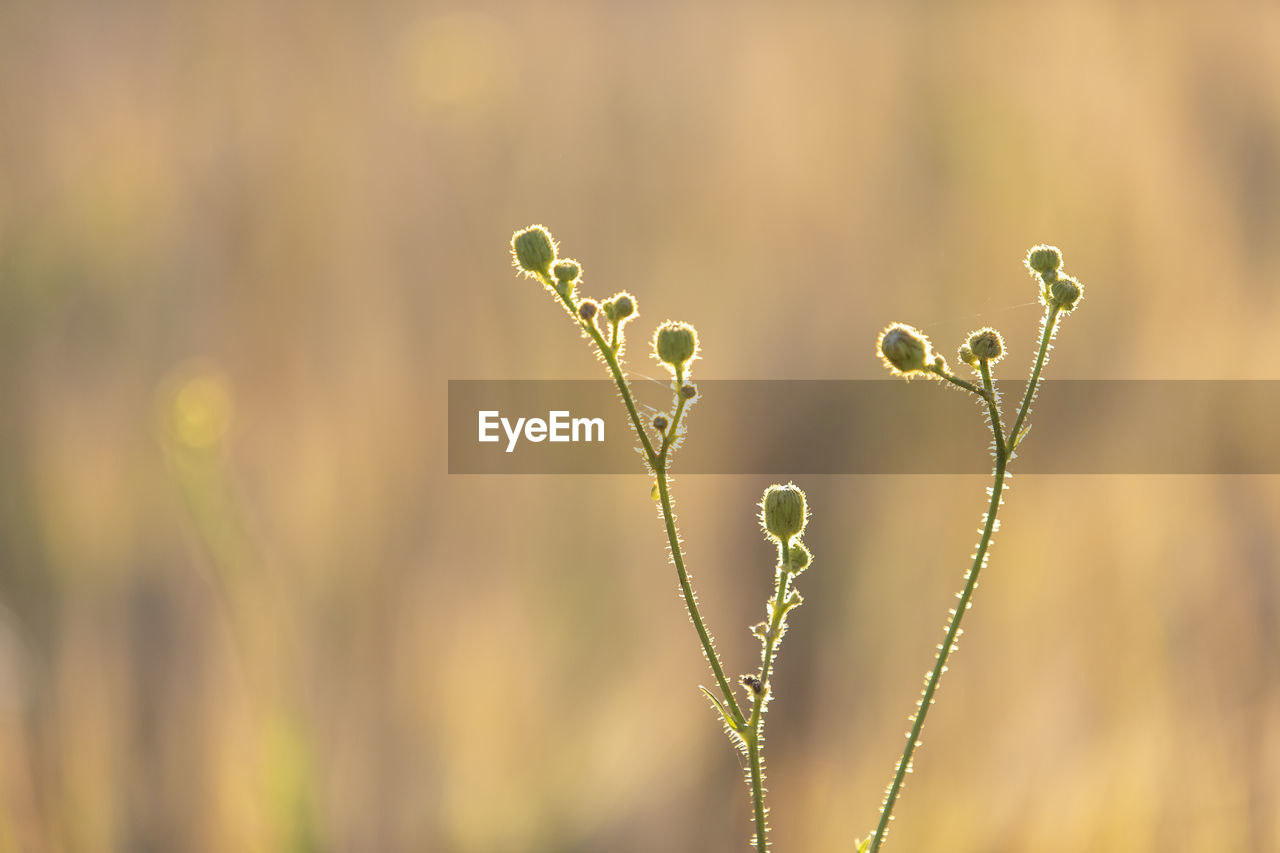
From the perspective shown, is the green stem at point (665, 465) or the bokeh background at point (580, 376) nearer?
the green stem at point (665, 465)

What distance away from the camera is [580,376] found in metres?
0.80

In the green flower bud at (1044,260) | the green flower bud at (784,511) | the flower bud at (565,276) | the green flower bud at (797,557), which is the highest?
the green flower bud at (1044,260)

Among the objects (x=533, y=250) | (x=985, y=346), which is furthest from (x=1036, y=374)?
(x=533, y=250)

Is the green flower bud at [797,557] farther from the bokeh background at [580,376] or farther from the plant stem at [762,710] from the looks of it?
the bokeh background at [580,376]

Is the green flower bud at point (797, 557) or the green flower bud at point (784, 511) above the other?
the green flower bud at point (784, 511)

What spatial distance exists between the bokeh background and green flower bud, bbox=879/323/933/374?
397 mm

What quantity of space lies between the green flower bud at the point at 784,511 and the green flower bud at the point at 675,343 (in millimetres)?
36

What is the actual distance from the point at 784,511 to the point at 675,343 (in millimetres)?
45

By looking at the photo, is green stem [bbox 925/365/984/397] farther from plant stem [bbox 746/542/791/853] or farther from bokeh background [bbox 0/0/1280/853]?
bokeh background [bbox 0/0/1280/853]

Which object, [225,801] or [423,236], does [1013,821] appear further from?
[423,236]

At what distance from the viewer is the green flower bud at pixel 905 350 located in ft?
0.72

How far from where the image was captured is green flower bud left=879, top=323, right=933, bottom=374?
0.72 feet

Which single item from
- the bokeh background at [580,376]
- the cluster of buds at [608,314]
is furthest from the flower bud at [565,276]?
the bokeh background at [580,376]

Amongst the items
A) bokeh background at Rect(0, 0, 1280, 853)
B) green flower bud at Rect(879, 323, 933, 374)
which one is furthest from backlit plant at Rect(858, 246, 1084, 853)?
bokeh background at Rect(0, 0, 1280, 853)
